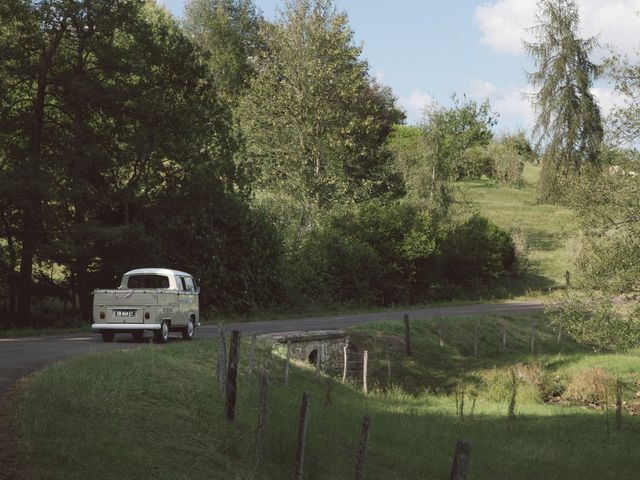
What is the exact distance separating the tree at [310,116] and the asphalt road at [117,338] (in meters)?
10.6

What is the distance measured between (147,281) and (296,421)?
8914 millimetres

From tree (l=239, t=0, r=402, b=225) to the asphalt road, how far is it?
418 inches

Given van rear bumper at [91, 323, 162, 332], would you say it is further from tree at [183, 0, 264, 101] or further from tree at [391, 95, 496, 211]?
tree at [183, 0, 264, 101]

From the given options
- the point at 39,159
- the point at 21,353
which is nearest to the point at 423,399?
the point at 21,353

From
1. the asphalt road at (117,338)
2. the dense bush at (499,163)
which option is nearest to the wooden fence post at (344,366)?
the asphalt road at (117,338)

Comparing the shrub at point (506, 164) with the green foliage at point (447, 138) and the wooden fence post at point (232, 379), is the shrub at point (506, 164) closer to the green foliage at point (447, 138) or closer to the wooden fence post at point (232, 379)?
the green foliage at point (447, 138)

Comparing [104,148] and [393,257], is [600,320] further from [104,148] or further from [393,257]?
[393,257]

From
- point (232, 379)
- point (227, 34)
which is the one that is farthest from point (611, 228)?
point (227, 34)

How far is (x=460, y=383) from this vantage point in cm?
3155

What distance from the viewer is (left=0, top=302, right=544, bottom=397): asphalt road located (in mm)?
18644

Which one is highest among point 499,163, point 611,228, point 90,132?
point 499,163

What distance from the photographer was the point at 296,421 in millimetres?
18078

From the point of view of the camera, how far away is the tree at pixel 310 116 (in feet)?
164

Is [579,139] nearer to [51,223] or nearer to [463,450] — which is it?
[51,223]
